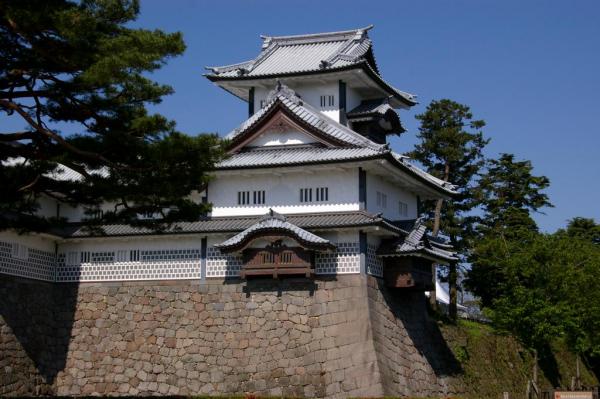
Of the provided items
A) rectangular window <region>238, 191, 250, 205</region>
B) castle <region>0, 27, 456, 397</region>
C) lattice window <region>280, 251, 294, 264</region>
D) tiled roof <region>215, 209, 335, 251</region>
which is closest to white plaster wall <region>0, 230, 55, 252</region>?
castle <region>0, 27, 456, 397</region>

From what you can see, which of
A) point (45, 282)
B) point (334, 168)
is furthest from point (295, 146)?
point (45, 282)

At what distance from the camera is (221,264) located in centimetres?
2827

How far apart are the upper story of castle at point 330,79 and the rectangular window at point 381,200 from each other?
347 centimetres

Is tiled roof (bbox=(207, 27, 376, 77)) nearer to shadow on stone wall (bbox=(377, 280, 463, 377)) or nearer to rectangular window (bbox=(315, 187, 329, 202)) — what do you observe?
rectangular window (bbox=(315, 187, 329, 202))

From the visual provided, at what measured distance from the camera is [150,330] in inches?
1115

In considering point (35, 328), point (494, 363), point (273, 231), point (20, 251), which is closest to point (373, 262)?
point (273, 231)

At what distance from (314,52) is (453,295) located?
13914mm

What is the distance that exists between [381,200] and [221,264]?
18.3 feet

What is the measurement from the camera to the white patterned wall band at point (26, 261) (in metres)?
27.7

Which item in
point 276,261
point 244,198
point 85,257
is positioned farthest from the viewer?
point 85,257

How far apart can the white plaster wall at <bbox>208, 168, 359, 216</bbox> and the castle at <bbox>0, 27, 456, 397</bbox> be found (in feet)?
0.15

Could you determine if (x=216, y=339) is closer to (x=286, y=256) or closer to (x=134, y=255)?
(x=286, y=256)

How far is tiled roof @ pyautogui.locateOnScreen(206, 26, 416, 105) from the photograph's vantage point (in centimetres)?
3144

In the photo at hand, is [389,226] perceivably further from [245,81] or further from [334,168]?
[245,81]
